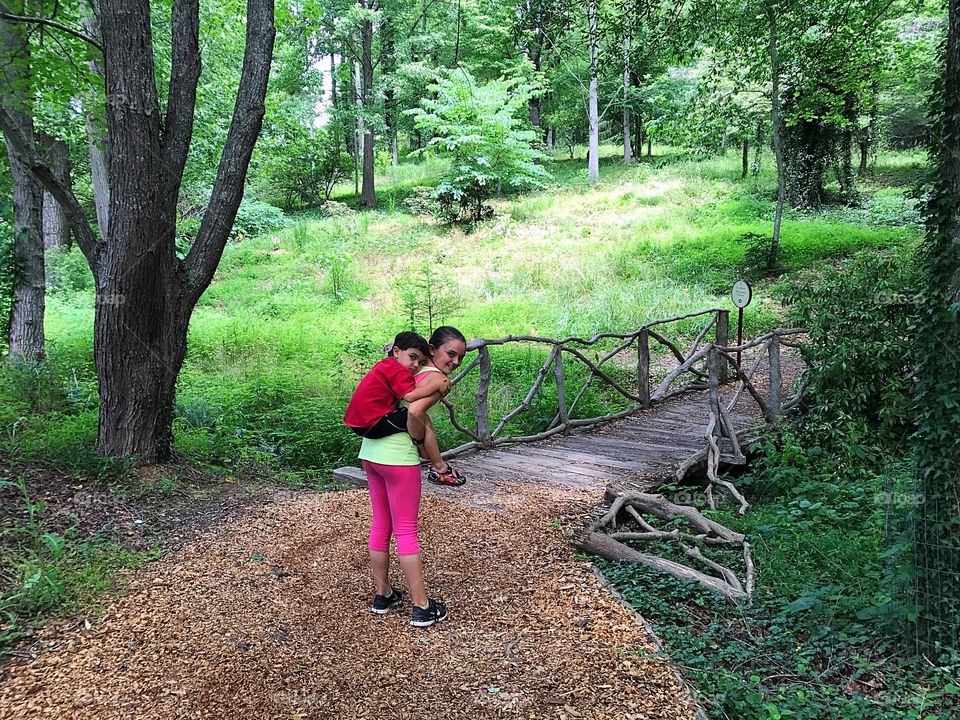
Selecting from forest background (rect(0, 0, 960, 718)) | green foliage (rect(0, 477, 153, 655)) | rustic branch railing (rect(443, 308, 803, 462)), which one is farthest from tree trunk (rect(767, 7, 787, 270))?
green foliage (rect(0, 477, 153, 655))

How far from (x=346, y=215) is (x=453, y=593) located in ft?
67.7

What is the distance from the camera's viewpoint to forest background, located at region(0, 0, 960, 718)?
144 inches

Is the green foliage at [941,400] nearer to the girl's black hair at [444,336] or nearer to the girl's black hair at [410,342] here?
the girl's black hair at [444,336]

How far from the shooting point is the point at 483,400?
6.87 m

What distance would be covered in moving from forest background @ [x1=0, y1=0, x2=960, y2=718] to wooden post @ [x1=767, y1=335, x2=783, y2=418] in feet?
1.65

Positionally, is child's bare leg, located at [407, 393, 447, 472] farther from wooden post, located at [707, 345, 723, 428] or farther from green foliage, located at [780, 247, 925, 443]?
green foliage, located at [780, 247, 925, 443]

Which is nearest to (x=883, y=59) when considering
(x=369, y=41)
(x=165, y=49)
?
(x=165, y=49)

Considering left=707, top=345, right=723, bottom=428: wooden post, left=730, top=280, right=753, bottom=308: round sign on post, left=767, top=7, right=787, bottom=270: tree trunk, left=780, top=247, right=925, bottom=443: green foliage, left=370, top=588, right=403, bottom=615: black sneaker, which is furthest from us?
left=767, top=7, right=787, bottom=270: tree trunk

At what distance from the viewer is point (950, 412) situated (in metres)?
3.42

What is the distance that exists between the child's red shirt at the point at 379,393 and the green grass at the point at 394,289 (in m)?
2.78

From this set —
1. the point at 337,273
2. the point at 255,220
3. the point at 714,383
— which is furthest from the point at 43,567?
the point at 255,220

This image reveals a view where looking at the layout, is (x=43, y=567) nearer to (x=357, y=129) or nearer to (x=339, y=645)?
(x=339, y=645)

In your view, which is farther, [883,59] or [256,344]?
[883,59]

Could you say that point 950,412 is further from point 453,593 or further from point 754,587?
point 453,593
